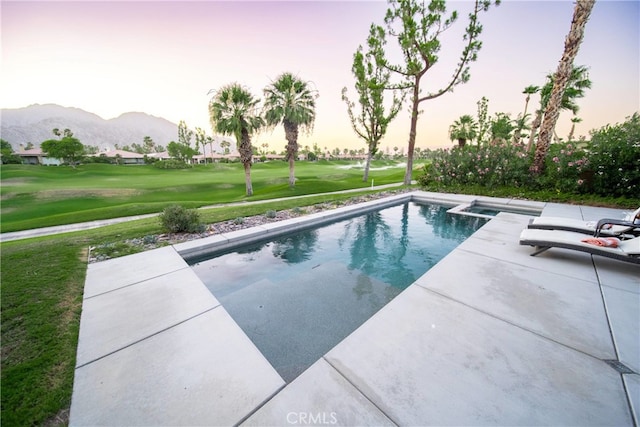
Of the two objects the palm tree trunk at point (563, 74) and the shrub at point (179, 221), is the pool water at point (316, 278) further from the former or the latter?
the palm tree trunk at point (563, 74)

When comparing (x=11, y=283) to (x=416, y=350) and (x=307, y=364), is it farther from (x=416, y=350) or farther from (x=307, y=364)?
(x=416, y=350)

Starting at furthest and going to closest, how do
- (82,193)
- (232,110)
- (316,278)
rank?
(82,193), (232,110), (316,278)

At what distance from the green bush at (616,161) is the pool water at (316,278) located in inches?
210

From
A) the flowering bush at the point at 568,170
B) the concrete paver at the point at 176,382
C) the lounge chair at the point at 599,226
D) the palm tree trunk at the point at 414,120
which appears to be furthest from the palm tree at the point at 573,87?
the concrete paver at the point at 176,382

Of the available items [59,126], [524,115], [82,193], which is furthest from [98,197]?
[59,126]

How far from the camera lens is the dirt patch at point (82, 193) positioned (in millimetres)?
14625

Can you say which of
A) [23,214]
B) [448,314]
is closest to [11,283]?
[448,314]

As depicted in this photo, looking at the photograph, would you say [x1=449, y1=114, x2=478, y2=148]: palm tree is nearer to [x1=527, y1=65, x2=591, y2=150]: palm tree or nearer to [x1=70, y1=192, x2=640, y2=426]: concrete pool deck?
[x1=527, y1=65, x2=591, y2=150]: palm tree

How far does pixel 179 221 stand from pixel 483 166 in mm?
13386

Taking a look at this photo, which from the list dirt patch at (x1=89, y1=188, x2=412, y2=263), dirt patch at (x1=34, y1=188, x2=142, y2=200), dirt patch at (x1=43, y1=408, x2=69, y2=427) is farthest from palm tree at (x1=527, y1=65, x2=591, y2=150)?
dirt patch at (x1=34, y1=188, x2=142, y2=200)

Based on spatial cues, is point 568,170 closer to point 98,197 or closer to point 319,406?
point 319,406

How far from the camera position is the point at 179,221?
5.59 meters

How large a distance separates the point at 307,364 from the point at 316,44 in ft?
55.1

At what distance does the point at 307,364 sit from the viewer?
2.41m
